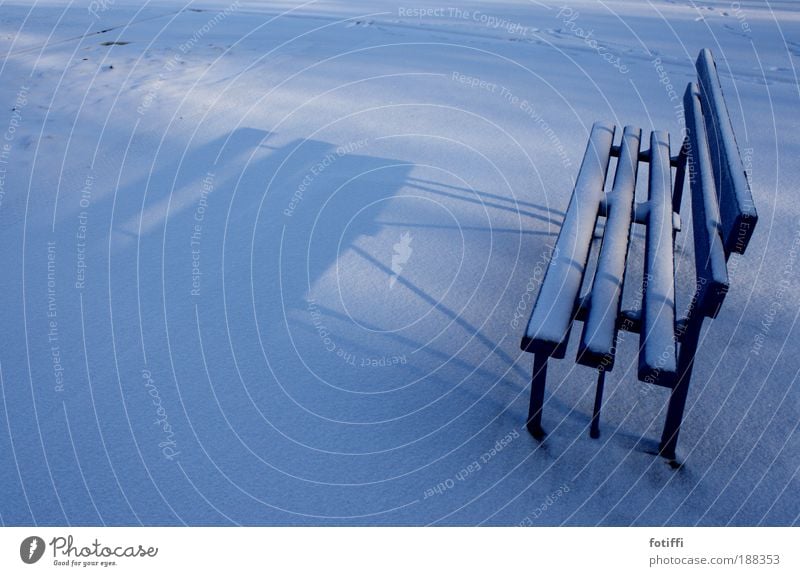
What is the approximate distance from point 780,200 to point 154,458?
12.0 ft

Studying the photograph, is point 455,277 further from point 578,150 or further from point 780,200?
point 780,200

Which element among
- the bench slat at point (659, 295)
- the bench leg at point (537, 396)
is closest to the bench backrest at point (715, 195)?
the bench slat at point (659, 295)

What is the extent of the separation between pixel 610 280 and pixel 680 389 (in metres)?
0.41

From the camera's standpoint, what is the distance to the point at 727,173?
215cm

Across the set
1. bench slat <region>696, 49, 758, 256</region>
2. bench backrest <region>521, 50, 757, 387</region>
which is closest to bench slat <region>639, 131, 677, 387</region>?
bench backrest <region>521, 50, 757, 387</region>

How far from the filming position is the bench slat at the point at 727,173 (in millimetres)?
1844

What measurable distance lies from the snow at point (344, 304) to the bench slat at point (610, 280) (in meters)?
0.51

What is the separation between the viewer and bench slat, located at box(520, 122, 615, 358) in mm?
2051
